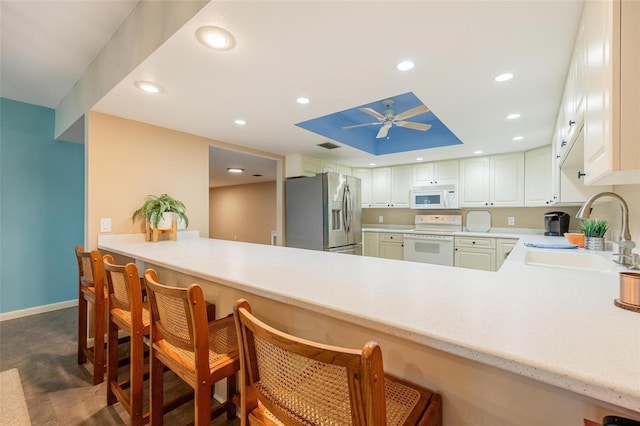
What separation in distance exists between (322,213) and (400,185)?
1.98m

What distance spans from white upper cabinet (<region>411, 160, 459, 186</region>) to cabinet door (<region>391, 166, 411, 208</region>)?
0.11 meters

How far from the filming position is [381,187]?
5.27 metres

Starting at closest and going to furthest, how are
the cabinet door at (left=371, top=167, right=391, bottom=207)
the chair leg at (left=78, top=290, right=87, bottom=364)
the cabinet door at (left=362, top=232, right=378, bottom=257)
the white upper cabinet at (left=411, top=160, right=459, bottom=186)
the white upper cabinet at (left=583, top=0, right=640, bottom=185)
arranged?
the white upper cabinet at (left=583, top=0, right=640, bottom=185), the chair leg at (left=78, top=290, right=87, bottom=364), the white upper cabinet at (left=411, top=160, right=459, bottom=186), the cabinet door at (left=362, top=232, right=378, bottom=257), the cabinet door at (left=371, top=167, right=391, bottom=207)

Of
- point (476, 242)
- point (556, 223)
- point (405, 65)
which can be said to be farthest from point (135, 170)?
point (556, 223)

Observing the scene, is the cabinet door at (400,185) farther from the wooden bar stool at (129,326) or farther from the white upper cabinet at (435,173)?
the wooden bar stool at (129,326)

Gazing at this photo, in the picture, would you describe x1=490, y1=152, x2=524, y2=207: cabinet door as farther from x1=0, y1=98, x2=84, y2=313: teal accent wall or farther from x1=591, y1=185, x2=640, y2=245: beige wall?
x1=0, y1=98, x2=84, y2=313: teal accent wall

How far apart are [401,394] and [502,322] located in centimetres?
36

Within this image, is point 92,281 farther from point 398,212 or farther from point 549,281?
point 398,212

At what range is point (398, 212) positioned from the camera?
5406 mm

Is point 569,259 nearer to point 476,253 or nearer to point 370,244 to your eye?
point 476,253

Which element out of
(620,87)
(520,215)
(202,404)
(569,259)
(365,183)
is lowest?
(202,404)

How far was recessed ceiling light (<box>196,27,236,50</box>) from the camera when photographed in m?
1.38

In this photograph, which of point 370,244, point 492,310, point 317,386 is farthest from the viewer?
point 370,244

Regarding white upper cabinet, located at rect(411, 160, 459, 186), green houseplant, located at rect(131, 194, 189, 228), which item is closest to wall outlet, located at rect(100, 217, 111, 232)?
green houseplant, located at rect(131, 194, 189, 228)
